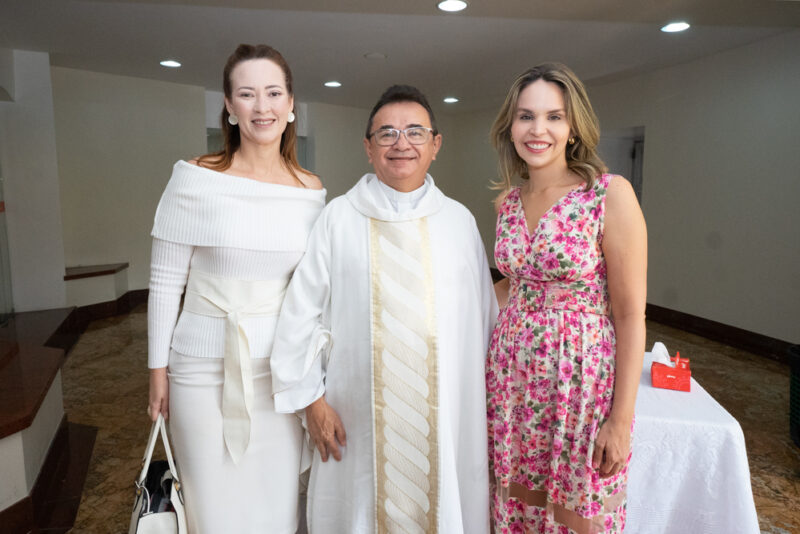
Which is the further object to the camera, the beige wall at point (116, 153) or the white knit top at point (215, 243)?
the beige wall at point (116, 153)

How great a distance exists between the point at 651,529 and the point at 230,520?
52.1 inches

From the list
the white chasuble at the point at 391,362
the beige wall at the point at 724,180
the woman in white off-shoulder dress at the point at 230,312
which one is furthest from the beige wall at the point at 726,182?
the woman in white off-shoulder dress at the point at 230,312

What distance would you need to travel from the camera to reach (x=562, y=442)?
1409 mm

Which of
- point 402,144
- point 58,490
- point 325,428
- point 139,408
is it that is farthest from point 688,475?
point 139,408

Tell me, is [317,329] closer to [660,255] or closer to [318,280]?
[318,280]

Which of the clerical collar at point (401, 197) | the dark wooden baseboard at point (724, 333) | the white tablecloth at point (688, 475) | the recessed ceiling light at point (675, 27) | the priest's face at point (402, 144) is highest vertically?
the recessed ceiling light at point (675, 27)

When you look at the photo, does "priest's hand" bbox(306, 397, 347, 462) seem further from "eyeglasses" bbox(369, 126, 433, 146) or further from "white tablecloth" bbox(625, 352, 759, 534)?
"white tablecloth" bbox(625, 352, 759, 534)

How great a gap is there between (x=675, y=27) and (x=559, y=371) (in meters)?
4.30

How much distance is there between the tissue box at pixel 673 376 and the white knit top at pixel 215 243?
1.37 meters

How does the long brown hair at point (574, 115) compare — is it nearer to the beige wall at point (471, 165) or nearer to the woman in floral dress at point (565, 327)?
the woman in floral dress at point (565, 327)

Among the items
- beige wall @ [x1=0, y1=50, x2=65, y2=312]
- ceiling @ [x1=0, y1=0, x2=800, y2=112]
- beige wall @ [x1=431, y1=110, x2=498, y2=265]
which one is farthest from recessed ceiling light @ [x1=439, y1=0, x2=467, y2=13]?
beige wall @ [x1=431, y1=110, x2=498, y2=265]

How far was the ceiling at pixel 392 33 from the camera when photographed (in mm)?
4043

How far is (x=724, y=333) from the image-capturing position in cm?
547

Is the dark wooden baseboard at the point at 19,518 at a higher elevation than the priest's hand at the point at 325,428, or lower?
lower
